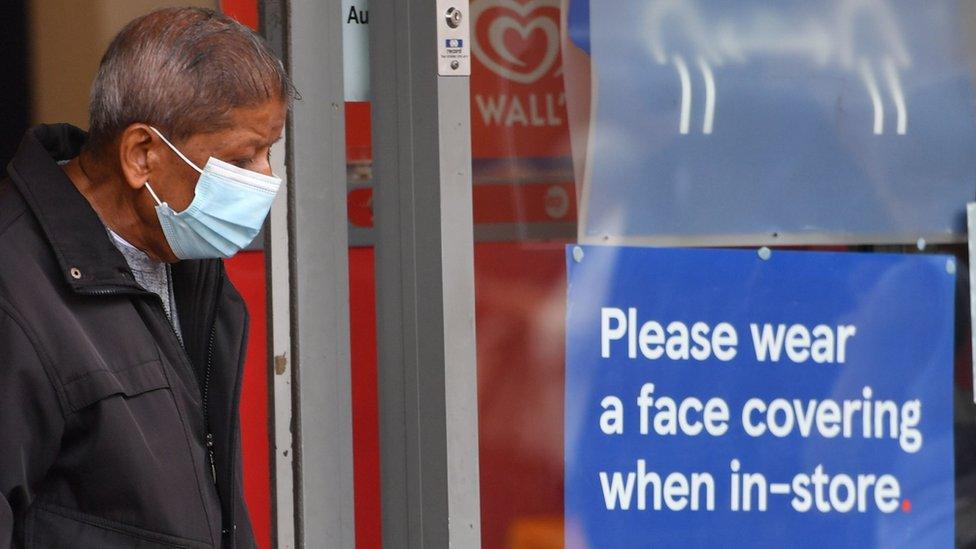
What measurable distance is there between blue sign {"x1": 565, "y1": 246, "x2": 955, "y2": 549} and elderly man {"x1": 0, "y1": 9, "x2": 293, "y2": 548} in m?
0.89

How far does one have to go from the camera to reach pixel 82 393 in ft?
5.54

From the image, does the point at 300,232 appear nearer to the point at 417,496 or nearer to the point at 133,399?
the point at 417,496

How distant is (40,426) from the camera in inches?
65.4

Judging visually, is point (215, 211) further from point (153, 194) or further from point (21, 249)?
point (21, 249)

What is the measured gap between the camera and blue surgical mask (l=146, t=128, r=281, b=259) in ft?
6.18

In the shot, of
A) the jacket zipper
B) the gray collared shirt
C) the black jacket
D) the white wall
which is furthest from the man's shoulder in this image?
the white wall

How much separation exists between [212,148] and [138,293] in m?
0.23

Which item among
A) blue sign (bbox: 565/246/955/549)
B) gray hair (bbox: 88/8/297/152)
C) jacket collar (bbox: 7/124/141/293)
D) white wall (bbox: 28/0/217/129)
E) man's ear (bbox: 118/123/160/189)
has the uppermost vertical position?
white wall (bbox: 28/0/217/129)

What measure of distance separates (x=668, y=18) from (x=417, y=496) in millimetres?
1104

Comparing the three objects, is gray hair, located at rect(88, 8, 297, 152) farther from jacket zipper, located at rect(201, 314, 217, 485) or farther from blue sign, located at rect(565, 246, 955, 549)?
blue sign, located at rect(565, 246, 955, 549)

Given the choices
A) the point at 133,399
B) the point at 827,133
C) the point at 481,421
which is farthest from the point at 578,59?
the point at 133,399

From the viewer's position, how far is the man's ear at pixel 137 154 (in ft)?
6.02

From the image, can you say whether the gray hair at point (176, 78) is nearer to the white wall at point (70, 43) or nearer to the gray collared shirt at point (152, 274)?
the gray collared shirt at point (152, 274)

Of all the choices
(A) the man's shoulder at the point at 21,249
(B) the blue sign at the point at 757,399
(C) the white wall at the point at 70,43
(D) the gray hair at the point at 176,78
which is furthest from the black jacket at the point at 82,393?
(C) the white wall at the point at 70,43
